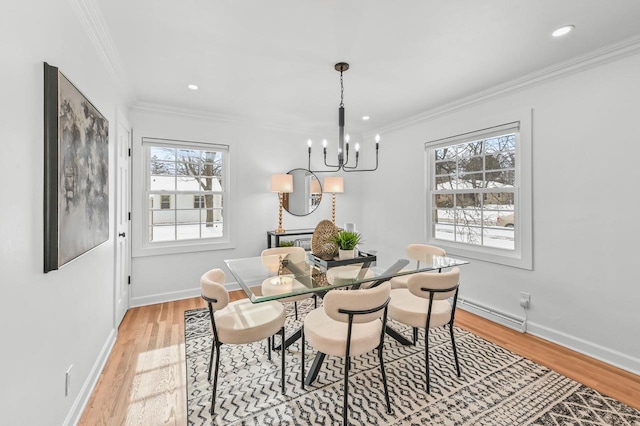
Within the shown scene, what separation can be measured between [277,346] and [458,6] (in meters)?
2.88

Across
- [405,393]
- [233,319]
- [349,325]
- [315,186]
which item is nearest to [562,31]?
[349,325]

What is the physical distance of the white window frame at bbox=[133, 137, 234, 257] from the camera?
3617 mm

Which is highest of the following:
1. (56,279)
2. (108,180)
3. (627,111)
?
(627,111)

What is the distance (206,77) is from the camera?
2.82 meters

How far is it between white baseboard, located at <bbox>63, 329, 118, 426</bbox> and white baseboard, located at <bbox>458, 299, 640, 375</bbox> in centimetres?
364

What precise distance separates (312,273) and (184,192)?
8.31 ft

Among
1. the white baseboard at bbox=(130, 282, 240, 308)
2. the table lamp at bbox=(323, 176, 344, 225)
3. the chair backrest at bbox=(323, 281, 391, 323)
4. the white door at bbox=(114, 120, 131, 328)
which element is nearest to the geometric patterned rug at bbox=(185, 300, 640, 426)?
the chair backrest at bbox=(323, 281, 391, 323)

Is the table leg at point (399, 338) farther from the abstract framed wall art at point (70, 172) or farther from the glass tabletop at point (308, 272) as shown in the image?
the abstract framed wall art at point (70, 172)

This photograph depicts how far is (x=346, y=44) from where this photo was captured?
2223 mm

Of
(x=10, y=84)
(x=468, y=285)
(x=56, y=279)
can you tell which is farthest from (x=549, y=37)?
(x=56, y=279)

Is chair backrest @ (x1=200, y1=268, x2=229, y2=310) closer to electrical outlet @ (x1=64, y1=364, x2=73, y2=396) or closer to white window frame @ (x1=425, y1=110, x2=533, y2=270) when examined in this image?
electrical outlet @ (x1=64, y1=364, x2=73, y2=396)

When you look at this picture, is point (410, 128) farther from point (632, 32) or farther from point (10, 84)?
Result: point (10, 84)

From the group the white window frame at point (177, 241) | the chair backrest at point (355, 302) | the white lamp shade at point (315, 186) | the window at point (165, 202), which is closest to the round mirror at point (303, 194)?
the white lamp shade at point (315, 186)

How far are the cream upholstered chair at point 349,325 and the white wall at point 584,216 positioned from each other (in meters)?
1.92
